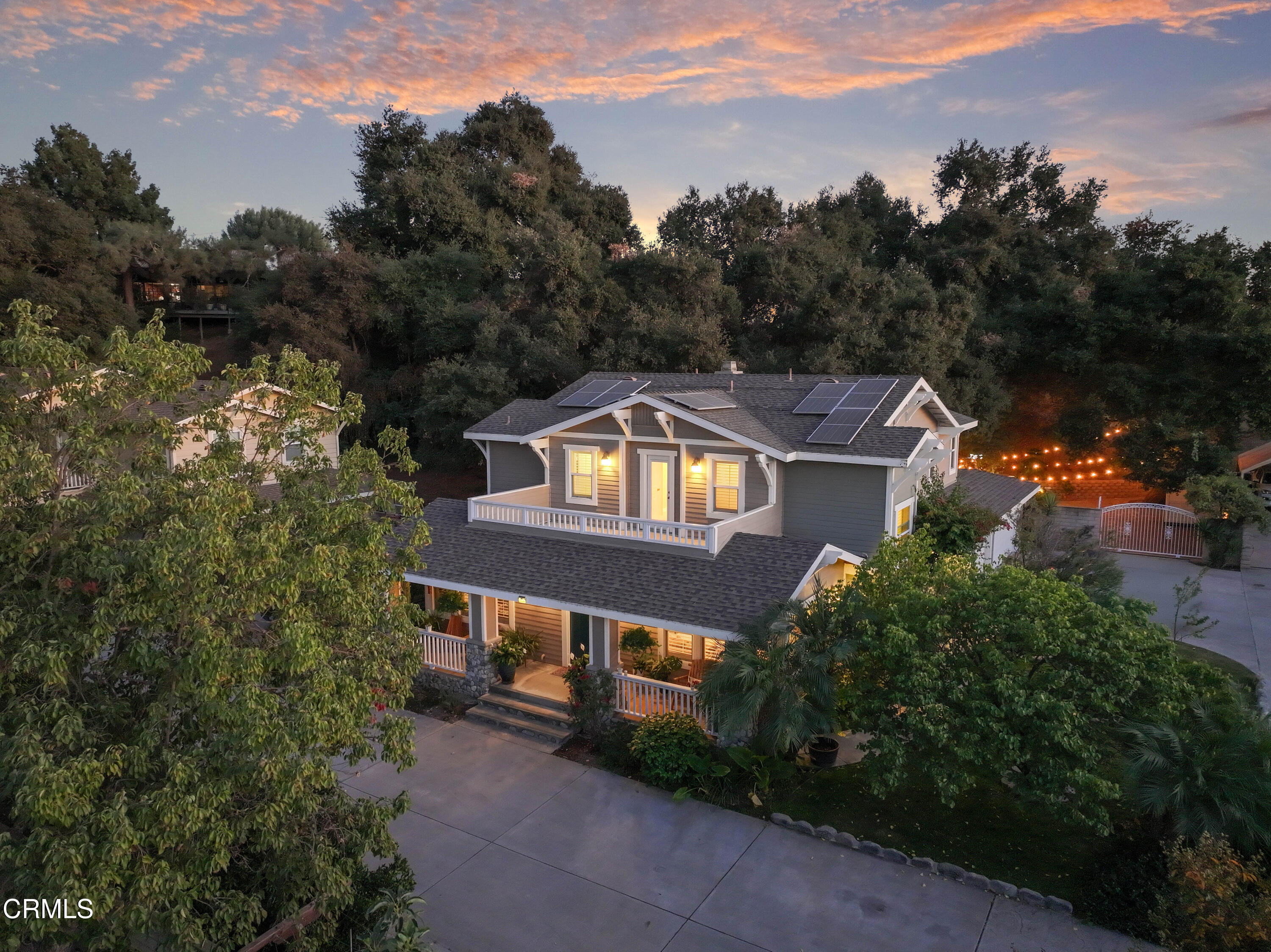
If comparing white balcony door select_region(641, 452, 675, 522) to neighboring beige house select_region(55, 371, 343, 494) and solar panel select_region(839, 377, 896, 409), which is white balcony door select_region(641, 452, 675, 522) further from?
neighboring beige house select_region(55, 371, 343, 494)

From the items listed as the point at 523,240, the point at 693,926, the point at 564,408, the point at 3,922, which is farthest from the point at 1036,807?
the point at 523,240

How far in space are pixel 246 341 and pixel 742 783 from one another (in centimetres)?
3804

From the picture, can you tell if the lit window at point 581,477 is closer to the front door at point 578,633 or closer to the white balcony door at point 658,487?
the white balcony door at point 658,487

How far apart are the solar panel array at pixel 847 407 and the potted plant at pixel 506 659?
8.17m

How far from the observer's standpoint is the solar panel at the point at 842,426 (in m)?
16.8

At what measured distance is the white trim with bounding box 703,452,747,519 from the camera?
1683cm

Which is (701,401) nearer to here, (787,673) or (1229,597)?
(787,673)

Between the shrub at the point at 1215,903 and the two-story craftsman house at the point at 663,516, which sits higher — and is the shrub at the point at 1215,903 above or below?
below

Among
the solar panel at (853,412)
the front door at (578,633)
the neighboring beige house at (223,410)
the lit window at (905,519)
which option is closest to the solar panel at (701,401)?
the solar panel at (853,412)

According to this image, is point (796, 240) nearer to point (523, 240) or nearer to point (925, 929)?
point (523, 240)

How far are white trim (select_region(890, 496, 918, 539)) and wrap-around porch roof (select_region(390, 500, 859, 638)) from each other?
1.91 metres

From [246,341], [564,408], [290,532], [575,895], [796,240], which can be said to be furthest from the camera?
[246,341]

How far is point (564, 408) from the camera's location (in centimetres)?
2055

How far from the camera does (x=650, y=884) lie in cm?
970
